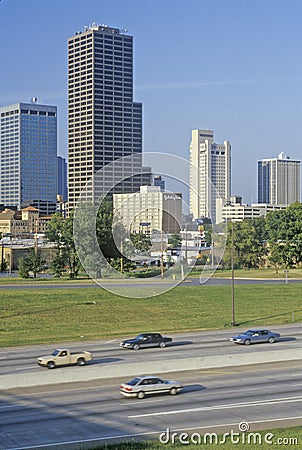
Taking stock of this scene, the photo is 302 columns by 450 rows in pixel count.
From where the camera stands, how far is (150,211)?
4156cm

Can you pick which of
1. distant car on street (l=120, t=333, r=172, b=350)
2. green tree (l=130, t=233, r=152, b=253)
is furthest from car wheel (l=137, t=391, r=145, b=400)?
green tree (l=130, t=233, r=152, b=253)

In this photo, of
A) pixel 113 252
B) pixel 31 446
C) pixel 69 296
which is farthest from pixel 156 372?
pixel 69 296

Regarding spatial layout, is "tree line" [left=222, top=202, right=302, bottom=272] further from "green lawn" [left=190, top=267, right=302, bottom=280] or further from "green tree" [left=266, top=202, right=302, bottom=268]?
"green lawn" [left=190, top=267, right=302, bottom=280]

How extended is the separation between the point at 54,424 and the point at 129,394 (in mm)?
4511

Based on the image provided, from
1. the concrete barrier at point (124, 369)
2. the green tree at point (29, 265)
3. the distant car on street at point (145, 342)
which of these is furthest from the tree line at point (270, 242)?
the concrete barrier at point (124, 369)

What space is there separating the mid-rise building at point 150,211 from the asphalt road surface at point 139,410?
9.84m

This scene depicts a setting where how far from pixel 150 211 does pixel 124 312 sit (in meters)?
18.5

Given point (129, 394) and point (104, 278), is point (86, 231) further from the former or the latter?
point (129, 394)

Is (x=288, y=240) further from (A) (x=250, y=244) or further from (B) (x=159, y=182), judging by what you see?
(B) (x=159, y=182)

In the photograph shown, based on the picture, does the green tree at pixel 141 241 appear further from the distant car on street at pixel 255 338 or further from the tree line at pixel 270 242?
the tree line at pixel 270 242

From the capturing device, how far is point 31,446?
72.3ft

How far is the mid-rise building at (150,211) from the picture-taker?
38156 millimetres

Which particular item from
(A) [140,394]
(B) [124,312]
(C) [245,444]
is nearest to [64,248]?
(B) [124,312]

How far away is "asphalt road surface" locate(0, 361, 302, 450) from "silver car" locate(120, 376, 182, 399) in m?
0.29
